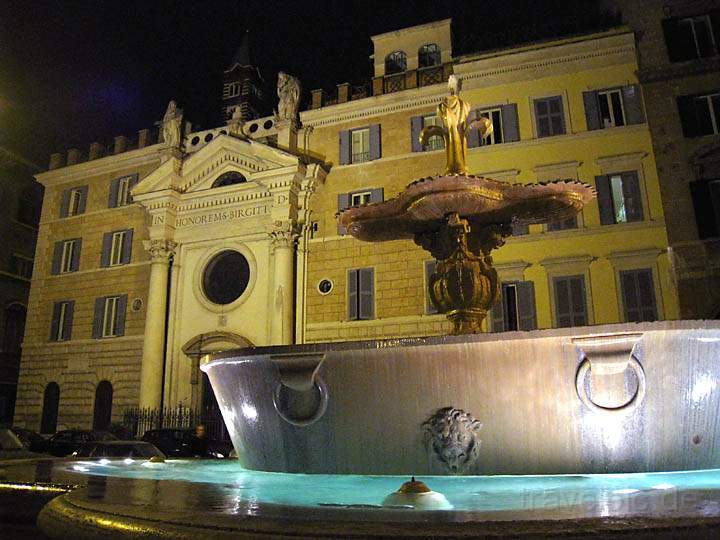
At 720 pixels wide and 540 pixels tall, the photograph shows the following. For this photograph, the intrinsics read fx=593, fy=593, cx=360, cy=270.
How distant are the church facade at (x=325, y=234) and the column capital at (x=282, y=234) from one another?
0.11 meters

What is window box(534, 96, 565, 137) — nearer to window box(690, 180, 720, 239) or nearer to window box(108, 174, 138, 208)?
window box(690, 180, 720, 239)

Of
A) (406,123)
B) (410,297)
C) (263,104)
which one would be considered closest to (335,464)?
(410,297)

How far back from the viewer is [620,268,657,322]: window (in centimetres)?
1873

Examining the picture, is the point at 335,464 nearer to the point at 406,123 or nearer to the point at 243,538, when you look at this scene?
the point at 243,538

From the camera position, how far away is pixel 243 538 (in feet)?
7.42

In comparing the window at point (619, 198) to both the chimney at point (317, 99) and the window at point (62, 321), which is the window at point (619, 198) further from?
the window at point (62, 321)

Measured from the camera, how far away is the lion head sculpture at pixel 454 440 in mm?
5258

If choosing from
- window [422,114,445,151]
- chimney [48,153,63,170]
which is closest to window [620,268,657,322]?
window [422,114,445,151]

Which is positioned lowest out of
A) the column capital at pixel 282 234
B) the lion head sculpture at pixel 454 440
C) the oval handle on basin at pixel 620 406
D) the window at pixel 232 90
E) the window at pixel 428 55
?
the lion head sculpture at pixel 454 440

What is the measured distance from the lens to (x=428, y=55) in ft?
79.6

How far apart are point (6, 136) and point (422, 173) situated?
2751cm

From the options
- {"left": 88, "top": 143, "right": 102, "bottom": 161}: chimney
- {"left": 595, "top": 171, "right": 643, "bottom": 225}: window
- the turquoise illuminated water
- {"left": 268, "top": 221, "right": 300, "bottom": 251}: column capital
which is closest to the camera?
the turquoise illuminated water

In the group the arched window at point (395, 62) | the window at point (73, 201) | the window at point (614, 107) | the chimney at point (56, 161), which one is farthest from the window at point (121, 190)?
the window at point (614, 107)

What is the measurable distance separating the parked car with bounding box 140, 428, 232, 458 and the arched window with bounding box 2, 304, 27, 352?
18652 millimetres
